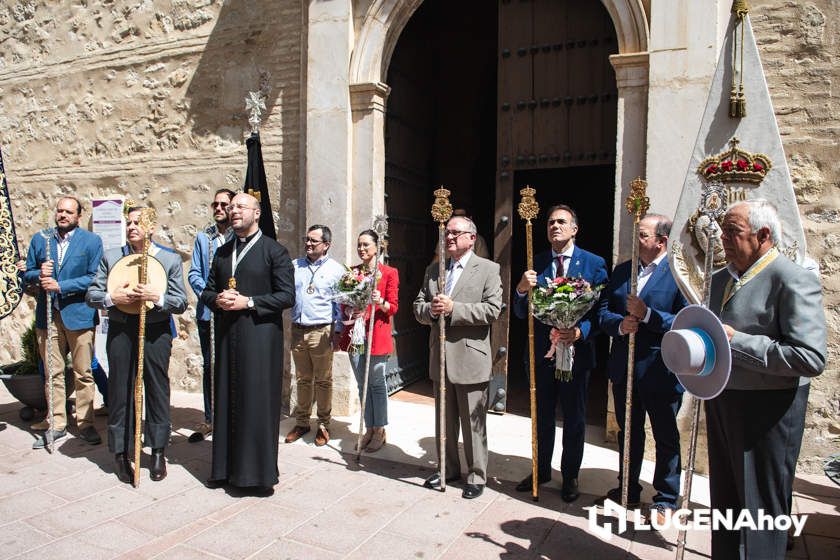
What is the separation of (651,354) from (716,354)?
4.56ft

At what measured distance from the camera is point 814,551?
142 inches

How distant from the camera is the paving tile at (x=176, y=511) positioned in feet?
12.7

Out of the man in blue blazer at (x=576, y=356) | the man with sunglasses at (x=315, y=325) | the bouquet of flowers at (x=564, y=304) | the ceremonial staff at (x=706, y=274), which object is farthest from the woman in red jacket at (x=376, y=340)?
the ceremonial staff at (x=706, y=274)

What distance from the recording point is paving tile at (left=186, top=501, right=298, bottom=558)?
3549 millimetres

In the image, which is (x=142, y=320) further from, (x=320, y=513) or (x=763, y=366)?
(x=763, y=366)

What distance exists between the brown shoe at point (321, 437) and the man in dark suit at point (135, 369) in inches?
52.9

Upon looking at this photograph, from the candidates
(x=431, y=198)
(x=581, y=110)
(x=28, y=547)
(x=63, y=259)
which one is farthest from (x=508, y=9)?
(x=28, y=547)

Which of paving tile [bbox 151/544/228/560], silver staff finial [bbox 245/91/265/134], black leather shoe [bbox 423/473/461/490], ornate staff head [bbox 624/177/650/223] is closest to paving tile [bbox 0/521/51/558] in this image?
paving tile [bbox 151/544/228/560]

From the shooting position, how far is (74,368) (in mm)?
5594

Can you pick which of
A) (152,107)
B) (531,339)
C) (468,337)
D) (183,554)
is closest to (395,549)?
(183,554)

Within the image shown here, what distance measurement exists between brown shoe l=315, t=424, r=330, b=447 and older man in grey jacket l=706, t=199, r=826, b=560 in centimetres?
365

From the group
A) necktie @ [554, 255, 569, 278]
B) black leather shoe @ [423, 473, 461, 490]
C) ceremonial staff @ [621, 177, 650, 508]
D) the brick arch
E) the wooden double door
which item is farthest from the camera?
the brick arch

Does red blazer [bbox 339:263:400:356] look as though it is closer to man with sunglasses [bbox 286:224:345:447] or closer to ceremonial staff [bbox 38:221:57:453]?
man with sunglasses [bbox 286:224:345:447]

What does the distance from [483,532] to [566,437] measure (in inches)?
38.6
